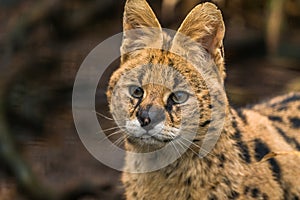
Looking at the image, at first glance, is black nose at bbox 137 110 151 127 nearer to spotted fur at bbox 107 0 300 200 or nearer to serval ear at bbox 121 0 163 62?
spotted fur at bbox 107 0 300 200

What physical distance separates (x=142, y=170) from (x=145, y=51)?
0.67 metres

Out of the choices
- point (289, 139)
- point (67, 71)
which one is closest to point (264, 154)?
point (289, 139)

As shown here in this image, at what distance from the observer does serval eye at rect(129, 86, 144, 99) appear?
18.4 ft

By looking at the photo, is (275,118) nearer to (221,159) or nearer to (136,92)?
(221,159)

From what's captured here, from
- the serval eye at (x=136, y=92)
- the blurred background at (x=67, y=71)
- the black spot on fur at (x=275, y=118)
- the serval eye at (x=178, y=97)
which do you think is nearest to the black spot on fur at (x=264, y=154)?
the black spot on fur at (x=275, y=118)

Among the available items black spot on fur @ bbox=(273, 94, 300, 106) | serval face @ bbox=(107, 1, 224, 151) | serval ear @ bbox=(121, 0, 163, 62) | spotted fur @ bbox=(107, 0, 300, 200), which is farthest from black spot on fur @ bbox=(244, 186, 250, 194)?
black spot on fur @ bbox=(273, 94, 300, 106)

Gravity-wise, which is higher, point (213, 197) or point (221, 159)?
point (221, 159)

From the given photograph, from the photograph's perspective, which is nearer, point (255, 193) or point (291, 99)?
point (255, 193)

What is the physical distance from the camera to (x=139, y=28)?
19.1ft

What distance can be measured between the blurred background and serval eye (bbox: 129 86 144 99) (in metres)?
2.43

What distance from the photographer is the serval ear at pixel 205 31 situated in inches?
222

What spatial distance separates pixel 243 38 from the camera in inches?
415

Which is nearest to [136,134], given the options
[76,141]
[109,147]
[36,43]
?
[109,147]

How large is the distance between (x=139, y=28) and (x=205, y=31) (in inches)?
15.1
